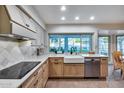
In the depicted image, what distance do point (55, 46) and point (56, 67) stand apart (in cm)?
266

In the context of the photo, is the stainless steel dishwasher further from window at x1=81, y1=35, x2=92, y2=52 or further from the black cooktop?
the black cooktop

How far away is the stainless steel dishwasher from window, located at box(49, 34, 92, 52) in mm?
2523

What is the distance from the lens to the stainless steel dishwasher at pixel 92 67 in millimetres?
5383

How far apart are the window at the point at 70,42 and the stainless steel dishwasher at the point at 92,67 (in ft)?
8.28

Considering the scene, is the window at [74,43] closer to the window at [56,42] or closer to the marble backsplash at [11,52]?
the window at [56,42]

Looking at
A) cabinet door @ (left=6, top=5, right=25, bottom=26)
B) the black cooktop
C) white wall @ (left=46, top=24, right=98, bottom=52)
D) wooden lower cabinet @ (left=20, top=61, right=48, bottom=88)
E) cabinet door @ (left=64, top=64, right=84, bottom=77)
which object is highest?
white wall @ (left=46, top=24, right=98, bottom=52)

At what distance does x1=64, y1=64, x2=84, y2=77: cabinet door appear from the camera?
17.7ft

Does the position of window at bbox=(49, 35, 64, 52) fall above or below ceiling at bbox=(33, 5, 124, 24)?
below

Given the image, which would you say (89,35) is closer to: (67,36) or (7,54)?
(67,36)

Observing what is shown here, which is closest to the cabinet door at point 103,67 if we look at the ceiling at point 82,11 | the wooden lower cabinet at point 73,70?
the wooden lower cabinet at point 73,70

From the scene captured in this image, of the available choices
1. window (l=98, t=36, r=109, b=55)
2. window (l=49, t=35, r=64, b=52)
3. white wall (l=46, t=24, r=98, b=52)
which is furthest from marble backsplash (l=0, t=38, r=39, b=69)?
window (l=98, t=36, r=109, b=55)

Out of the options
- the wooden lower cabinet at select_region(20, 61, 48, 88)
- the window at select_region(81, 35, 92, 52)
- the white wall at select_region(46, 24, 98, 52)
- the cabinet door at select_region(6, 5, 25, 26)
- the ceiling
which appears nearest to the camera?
the wooden lower cabinet at select_region(20, 61, 48, 88)

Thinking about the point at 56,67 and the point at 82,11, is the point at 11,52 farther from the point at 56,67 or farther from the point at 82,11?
the point at 82,11
